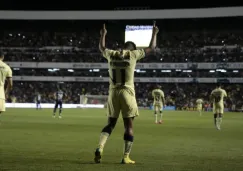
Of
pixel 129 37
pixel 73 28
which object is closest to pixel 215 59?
pixel 129 37

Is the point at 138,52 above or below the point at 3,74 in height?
above

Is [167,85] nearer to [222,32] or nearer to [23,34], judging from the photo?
[222,32]

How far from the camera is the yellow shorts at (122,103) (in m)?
8.32

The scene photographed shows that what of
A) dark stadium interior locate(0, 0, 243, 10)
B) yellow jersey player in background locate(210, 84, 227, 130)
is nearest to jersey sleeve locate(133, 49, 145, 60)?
yellow jersey player in background locate(210, 84, 227, 130)

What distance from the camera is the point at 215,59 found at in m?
69.9

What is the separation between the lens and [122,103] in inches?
328

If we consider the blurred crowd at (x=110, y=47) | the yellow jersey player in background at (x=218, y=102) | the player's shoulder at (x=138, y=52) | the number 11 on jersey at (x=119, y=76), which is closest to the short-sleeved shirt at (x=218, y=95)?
the yellow jersey player in background at (x=218, y=102)

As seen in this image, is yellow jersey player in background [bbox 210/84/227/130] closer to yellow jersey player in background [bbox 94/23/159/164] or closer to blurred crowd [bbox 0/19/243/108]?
yellow jersey player in background [bbox 94/23/159/164]

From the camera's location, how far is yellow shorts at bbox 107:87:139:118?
8320 millimetres

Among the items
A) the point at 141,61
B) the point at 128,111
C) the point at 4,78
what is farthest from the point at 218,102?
the point at 141,61

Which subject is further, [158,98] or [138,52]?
[158,98]

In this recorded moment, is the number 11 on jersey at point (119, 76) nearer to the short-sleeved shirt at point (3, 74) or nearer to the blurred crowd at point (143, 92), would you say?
the short-sleeved shirt at point (3, 74)

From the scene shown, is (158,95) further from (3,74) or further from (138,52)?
(138,52)

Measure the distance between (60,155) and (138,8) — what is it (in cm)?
6953
